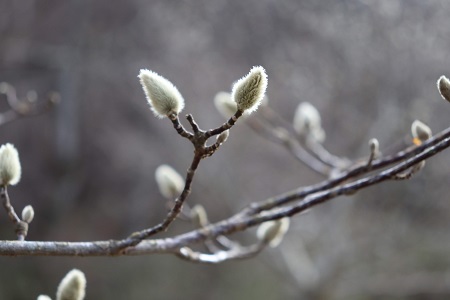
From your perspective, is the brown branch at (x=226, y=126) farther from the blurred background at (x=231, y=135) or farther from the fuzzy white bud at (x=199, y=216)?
the blurred background at (x=231, y=135)

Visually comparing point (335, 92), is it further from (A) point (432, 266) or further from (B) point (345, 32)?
(A) point (432, 266)

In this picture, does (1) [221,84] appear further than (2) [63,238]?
No

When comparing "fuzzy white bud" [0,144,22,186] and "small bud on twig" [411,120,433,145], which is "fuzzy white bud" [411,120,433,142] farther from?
"fuzzy white bud" [0,144,22,186]

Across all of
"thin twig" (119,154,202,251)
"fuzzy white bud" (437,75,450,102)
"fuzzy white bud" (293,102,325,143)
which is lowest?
"thin twig" (119,154,202,251)

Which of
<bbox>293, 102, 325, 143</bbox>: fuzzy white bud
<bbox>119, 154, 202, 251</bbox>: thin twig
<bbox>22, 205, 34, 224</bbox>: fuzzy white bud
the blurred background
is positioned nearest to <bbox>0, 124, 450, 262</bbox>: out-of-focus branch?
<bbox>119, 154, 202, 251</bbox>: thin twig

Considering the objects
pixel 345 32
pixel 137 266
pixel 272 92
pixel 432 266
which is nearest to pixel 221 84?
pixel 272 92

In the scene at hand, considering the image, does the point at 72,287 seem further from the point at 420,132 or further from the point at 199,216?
the point at 420,132

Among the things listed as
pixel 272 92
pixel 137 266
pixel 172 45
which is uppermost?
pixel 172 45
